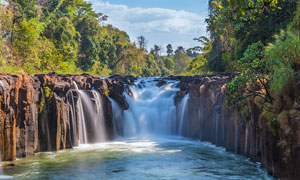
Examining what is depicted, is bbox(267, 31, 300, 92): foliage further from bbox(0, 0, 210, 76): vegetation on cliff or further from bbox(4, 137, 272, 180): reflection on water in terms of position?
bbox(0, 0, 210, 76): vegetation on cliff

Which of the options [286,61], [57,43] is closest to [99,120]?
[286,61]

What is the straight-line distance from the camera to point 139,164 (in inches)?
516

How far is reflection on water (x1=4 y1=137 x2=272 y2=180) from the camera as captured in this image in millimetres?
11242

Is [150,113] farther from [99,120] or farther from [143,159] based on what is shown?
[143,159]

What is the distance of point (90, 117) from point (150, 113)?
5.96 m

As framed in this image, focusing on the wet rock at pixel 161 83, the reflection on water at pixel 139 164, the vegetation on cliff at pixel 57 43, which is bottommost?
the reflection on water at pixel 139 164

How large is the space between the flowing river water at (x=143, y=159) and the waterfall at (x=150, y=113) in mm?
62

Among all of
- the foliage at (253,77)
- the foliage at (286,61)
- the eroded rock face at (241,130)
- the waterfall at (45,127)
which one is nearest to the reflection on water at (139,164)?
the eroded rock face at (241,130)

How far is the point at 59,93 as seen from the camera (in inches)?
632

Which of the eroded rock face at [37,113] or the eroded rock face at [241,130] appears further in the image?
the eroded rock face at [37,113]

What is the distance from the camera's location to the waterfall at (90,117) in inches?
719

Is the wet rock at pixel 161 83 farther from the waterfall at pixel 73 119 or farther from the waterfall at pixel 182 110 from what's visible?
the waterfall at pixel 73 119

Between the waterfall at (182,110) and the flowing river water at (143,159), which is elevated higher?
the waterfall at (182,110)

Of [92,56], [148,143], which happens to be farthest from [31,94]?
[92,56]
